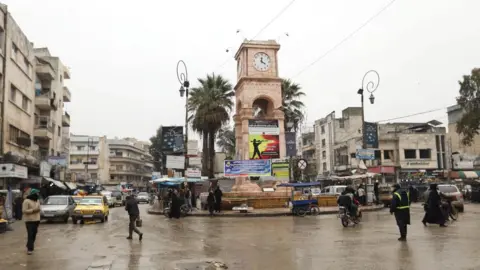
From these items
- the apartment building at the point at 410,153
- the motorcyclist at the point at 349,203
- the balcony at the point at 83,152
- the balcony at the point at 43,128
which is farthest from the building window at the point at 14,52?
the balcony at the point at 83,152

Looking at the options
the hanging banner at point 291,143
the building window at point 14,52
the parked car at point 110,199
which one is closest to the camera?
the hanging banner at point 291,143

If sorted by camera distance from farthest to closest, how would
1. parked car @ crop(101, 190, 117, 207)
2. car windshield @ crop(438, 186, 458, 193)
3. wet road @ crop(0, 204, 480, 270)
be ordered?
parked car @ crop(101, 190, 117, 207), car windshield @ crop(438, 186, 458, 193), wet road @ crop(0, 204, 480, 270)

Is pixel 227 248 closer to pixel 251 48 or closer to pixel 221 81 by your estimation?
pixel 251 48

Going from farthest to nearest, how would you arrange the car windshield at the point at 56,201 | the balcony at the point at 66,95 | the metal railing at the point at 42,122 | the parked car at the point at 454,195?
the balcony at the point at 66,95 → the metal railing at the point at 42,122 → the parked car at the point at 454,195 → the car windshield at the point at 56,201

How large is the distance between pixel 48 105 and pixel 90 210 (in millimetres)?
22825

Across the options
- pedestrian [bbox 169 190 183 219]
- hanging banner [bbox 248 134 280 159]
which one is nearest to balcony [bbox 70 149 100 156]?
hanging banner [bbox 248 134 280 159]

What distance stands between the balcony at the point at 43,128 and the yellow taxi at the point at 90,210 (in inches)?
769

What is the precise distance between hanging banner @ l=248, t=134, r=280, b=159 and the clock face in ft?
18.2

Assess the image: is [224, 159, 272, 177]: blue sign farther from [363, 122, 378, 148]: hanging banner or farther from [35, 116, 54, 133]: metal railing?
[35, 116, 54, 133]: metal railing

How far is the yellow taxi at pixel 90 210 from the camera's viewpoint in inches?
933

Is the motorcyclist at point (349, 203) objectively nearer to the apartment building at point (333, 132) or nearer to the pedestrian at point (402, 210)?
the pedestrian at point (402, 210)

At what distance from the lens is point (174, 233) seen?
693 inches

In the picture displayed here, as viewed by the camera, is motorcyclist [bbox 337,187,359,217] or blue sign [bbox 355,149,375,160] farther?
blue sign [bbox 355,149,375,160]

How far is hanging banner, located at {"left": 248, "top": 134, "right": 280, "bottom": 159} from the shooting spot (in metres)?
32.8
